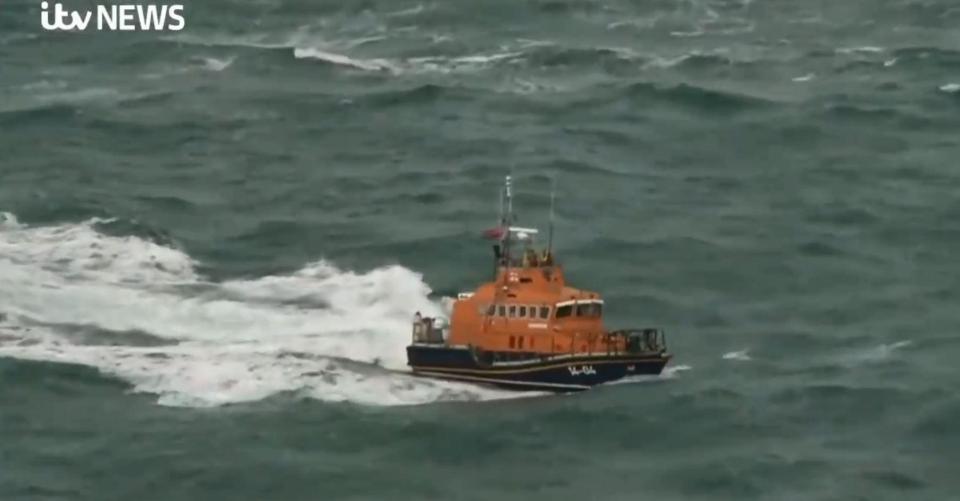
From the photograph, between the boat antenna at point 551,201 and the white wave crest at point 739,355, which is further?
the boat antenna at point 551,201

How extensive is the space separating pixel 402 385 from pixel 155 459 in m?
13.5

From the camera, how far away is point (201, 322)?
10756 centimetres

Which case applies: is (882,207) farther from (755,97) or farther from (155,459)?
(155,459)

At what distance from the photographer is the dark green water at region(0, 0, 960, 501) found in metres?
89.5

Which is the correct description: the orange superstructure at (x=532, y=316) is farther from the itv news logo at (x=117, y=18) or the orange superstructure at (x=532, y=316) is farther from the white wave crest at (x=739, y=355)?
the itv news logo at (x=117, y=18)

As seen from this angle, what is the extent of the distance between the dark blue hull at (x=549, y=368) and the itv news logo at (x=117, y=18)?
73419mm

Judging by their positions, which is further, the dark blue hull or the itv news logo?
the itv news logo

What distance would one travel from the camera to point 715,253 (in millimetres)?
114375

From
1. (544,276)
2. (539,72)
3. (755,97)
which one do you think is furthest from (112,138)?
(544,276)

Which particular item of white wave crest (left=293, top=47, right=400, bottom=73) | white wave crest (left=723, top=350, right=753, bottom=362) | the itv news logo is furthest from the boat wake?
the itv news logo

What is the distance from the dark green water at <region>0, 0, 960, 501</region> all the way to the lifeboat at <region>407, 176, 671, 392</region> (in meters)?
1.15

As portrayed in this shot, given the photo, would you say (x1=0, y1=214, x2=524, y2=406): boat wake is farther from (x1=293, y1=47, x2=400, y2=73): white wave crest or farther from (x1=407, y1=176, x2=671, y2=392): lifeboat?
(x1=293, y1=47, x2=400, y2=73): white wave crest

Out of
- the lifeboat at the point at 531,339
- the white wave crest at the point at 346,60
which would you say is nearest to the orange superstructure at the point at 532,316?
the lifeboat at the point at 531,339

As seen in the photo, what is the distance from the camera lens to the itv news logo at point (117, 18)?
170312 millimetres
